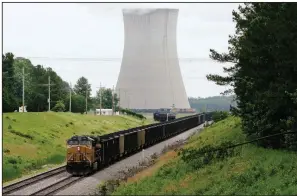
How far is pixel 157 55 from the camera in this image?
112m

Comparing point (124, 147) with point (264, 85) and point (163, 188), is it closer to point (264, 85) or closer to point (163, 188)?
point (264, 85)

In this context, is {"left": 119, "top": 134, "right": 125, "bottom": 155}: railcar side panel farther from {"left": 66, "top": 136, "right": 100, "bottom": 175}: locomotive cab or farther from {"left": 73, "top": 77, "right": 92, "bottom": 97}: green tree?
{"left": 73, "top": 77, "right": 92, "bottom": 97}: green tree

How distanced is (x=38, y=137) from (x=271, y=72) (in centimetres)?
3329

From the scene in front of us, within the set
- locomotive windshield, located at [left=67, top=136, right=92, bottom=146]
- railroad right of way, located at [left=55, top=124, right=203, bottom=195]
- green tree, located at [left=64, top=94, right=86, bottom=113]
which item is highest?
green tree, located at [left=64, top=94, right=86, bottom=113]

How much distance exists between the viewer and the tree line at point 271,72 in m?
29.6

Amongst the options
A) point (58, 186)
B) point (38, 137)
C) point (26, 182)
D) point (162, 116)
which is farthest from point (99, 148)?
point (162, 116)

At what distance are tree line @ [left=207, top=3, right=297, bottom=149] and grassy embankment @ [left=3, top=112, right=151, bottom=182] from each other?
17386 millimetres

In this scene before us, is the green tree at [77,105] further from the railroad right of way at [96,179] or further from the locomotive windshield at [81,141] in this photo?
the locomotive windshield at [81,141]

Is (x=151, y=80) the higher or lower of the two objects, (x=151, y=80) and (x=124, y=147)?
the higher

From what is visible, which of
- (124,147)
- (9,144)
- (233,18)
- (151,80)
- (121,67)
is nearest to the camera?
(233,18)

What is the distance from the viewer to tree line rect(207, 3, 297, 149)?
29562mm

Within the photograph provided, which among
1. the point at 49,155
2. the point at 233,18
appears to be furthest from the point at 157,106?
the point at 233,18

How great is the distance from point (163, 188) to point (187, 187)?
1.19 meters

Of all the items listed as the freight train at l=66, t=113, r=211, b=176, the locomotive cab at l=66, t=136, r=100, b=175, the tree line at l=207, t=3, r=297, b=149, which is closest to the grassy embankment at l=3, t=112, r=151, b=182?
the locomotive cab at l=66, t=136, r=100, b=175
